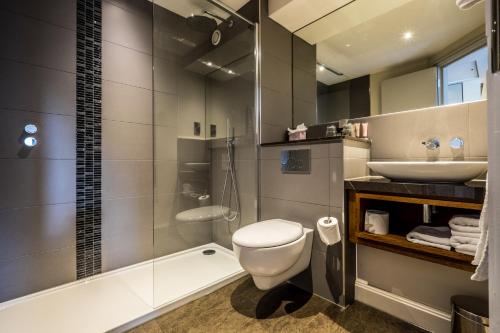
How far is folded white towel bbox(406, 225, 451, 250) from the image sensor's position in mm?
1087

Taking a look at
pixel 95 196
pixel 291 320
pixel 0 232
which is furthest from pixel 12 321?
pixel 291 320

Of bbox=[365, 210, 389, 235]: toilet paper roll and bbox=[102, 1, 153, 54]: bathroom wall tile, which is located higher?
bbox=[102, 1, 153, 54]: bathroom wall tile

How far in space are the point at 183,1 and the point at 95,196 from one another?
1.76 m

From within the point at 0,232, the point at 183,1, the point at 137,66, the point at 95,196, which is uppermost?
the point at 183,1

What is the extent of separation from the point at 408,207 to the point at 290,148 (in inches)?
33.5

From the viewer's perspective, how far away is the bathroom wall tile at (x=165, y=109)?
196cm

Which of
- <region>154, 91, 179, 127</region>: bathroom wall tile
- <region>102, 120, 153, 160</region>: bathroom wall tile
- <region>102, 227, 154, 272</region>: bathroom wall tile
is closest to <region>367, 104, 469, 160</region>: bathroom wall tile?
<region>154, 91, 179, 127</region>: bathroom wall tile

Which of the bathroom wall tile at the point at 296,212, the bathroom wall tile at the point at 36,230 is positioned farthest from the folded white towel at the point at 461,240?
the bathroom wall tile at the point at 36,230

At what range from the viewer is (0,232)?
4.79ft

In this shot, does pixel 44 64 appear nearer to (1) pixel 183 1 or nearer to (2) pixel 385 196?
(1) pixel 183 1

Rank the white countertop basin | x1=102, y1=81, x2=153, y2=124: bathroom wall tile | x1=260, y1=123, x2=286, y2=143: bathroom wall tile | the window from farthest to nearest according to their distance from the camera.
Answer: x1=260, y1=123, x2=286, y2=143: bathroom wall tile
x1=102, y1=81, x2=153, y2=124: bathroom wall tile
the window
the white countertop basin

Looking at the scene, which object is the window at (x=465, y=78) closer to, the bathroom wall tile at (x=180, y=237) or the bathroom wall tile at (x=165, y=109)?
the bathroom wall tile at (x=165, y=109)

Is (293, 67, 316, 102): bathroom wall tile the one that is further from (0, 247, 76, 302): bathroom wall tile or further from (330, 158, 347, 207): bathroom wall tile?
(0, 247, 76, 302): bathroom wall tile

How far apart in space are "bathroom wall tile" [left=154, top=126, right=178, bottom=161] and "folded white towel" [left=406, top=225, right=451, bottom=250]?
5.91 ft
